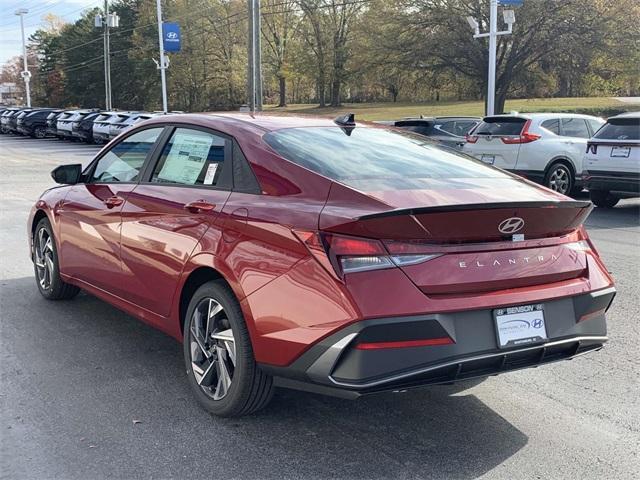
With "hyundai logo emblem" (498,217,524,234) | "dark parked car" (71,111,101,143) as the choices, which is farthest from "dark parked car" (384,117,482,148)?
"dark parked car" (71,111,101,143)

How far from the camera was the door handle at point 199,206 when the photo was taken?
3835 millimetres

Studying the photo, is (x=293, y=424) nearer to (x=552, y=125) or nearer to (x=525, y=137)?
(x=525, y=137)

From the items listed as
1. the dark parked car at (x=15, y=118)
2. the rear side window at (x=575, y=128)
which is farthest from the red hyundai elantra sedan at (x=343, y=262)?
the dark parked car at (x=15, y=118)

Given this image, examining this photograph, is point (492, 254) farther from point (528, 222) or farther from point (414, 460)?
point (414, 460)

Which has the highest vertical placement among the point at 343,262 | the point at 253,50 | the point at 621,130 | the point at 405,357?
the point at 253,50

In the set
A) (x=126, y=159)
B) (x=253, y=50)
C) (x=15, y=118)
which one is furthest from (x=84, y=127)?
(x=126, y=159)

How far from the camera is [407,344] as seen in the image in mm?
3010

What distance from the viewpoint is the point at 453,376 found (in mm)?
3100

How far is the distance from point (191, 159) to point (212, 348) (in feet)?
4.02

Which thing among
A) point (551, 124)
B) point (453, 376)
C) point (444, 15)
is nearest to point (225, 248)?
point (453, 376)

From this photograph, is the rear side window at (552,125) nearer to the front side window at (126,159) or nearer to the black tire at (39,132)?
the front side window at (126,159)

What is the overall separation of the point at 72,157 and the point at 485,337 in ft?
78.9

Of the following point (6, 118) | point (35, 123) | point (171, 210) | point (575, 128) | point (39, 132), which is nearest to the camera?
point (171, 210)

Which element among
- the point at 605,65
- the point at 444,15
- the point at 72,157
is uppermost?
the point at 444,15
